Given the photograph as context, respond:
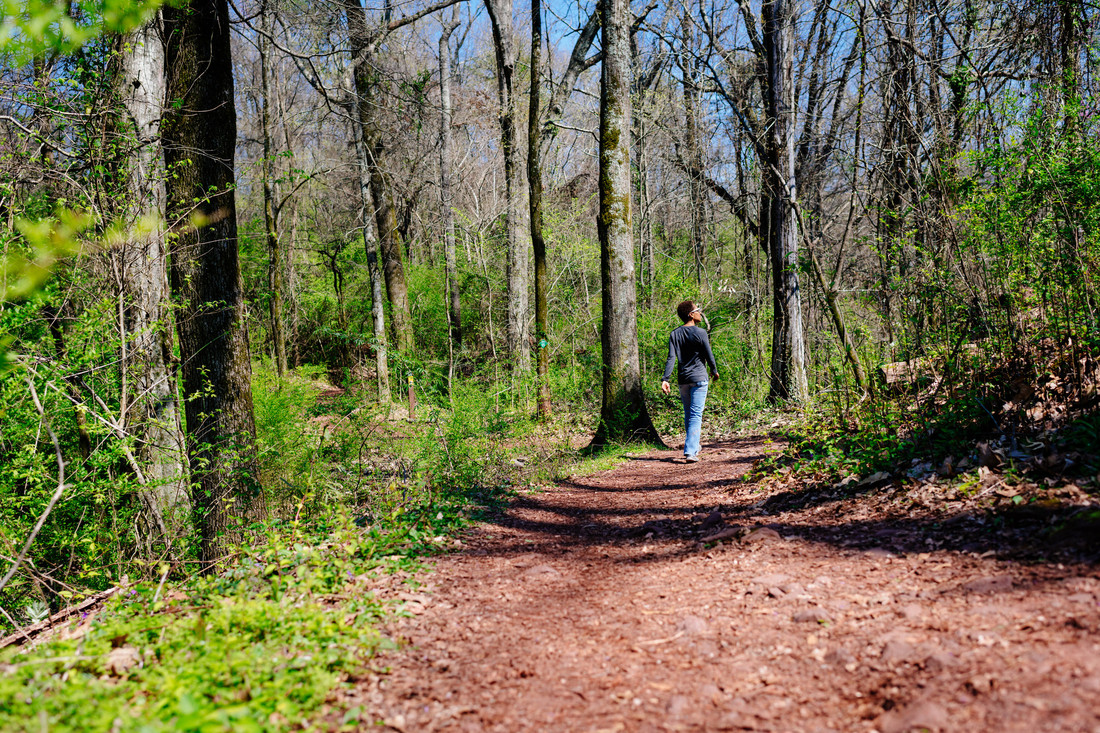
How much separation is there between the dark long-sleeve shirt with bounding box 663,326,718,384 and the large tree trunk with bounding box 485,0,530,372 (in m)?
5.67

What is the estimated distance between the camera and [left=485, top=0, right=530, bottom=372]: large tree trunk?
13953mm

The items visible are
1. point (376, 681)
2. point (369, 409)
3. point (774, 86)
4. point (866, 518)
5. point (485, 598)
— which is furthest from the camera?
point (774, 86)

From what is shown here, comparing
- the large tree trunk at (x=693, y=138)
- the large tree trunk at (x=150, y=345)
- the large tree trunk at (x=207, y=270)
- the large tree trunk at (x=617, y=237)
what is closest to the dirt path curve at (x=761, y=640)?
the large tree trunk at (x=207, y=270)

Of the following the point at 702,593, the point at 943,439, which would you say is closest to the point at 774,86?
the point at 943,439

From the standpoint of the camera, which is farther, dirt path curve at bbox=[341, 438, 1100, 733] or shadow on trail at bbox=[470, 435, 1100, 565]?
shadow on trail at bbox=[470, 435, 1100, 565]

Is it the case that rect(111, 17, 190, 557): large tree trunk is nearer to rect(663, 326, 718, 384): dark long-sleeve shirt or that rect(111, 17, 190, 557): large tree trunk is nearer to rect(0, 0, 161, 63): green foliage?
rect(0, 0, 161, 63): green foliage

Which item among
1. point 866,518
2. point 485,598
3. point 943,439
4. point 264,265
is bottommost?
point 485,598

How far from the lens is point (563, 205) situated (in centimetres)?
2006

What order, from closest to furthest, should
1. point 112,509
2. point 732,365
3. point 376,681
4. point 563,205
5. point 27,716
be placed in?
point 27,716 < point 376,681 < point 112,509 < point 732,365 < point 563,205

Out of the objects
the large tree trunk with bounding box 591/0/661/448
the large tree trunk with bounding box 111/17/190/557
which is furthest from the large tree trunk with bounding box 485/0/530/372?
the large tree trunk with bounding box 111/17/190/557

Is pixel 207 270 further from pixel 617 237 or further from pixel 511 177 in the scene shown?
pixel 511 177

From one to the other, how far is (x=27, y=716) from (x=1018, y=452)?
14.8 ft

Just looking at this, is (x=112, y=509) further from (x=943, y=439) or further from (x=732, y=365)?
(x=732, y=365)

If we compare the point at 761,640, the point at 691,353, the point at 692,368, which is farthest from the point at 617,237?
the point at 761,640
